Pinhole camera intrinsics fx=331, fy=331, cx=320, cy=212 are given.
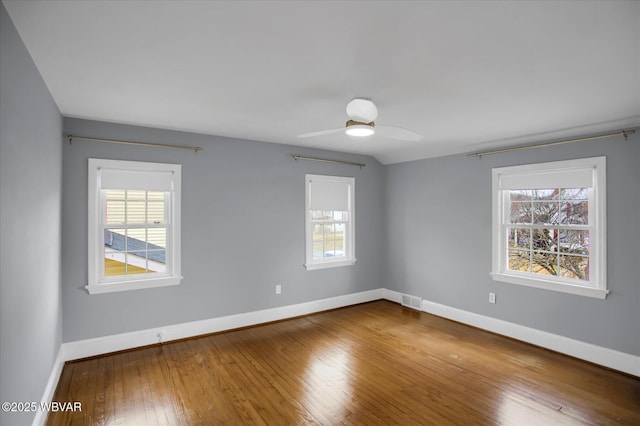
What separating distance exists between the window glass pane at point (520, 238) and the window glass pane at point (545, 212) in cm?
20

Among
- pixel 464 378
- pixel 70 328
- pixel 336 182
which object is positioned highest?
pixel 336 182

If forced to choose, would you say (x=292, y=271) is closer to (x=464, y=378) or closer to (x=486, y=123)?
(x=464, y=378)

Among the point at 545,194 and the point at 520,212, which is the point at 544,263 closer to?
the point at 520,212

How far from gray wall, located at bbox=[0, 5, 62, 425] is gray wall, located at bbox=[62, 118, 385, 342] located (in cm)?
60

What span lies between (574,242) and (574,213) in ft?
1.09

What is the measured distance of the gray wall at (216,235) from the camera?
137 inches

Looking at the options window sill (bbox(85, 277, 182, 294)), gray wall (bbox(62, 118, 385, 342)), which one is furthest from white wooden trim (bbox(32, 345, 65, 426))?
window sill (bbox(85, 277, 182, 294))

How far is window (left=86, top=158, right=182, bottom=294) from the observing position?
3.57m

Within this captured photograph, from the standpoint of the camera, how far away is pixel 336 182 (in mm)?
5406

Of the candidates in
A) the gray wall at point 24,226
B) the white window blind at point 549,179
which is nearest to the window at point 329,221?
the white window blind at point 549,179

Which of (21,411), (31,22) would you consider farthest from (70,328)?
(31,22)

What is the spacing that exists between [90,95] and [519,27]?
125 inches

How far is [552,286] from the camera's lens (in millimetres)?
3846

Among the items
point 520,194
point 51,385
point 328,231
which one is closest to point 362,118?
point 520,194
